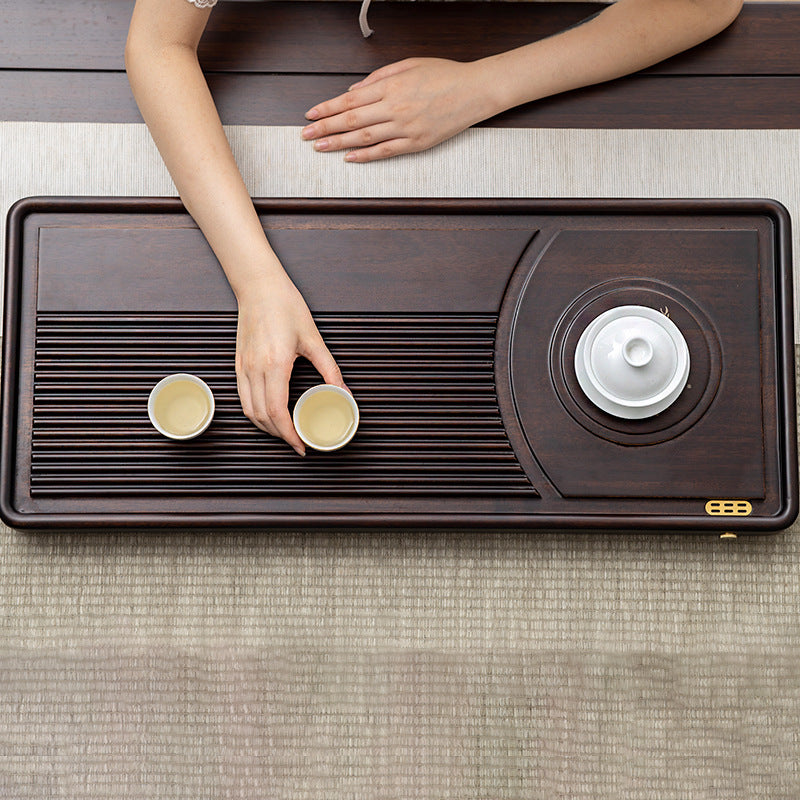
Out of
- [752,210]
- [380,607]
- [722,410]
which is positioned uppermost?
[752,210]

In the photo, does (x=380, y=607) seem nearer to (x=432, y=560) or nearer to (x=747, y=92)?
(x=432, y=560)

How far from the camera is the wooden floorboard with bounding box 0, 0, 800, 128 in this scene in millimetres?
914

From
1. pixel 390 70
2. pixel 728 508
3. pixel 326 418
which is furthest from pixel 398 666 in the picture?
pixel 390 70

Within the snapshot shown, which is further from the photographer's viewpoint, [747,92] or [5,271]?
[747,92]

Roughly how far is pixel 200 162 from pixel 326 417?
34 cm

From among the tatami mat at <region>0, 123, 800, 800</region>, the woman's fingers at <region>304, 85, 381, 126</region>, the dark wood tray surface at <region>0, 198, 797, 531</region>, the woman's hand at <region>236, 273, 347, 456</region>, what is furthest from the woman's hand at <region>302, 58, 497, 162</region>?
the tatami mat at <region>0, 123, 800, 800</region>

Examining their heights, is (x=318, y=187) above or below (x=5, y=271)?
above

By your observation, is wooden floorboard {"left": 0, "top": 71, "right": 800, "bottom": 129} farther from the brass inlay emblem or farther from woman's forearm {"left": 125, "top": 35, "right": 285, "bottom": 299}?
the brass inlay emblem

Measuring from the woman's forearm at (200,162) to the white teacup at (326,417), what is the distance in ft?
0.46

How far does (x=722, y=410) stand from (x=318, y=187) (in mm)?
579

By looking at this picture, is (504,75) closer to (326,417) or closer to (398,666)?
(326,417)

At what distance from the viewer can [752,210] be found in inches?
33.0

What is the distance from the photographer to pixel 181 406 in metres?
0.79

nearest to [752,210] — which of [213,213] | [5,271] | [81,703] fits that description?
[213,213]
